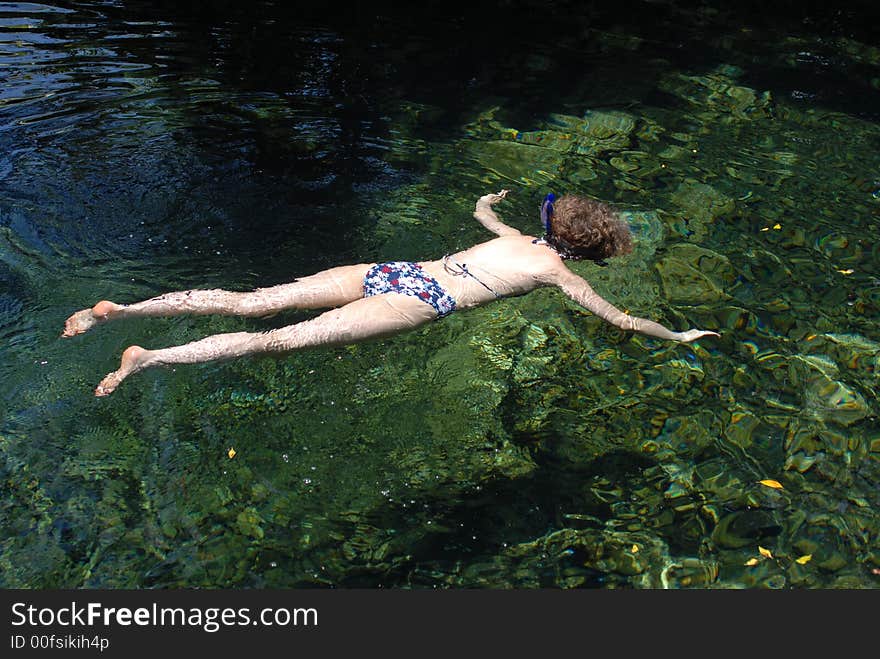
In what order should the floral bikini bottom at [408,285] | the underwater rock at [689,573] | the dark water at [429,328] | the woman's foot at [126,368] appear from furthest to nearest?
the floral bikini bottom at [408,285] → the woman's foot at [126,368] → the dark water at [429,328] → the underwater rock at [689,573]

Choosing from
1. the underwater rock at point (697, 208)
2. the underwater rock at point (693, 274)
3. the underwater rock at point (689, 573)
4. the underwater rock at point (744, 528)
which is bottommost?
the underwater rock at point (689, 573)

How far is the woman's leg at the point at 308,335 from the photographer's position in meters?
4.09

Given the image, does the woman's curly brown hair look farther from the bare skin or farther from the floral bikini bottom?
the floral bikini bottom

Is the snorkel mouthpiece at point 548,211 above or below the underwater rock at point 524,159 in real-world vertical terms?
above

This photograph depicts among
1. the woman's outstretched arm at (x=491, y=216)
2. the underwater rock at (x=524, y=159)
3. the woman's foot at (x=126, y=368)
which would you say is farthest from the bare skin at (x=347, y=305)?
the underwater rock at (x=524, y=159)

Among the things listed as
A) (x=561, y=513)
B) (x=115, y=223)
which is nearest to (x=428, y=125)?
(x=115, y=223)

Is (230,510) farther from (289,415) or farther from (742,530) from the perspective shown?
(742,530)

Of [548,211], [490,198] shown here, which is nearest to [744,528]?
[548,211]

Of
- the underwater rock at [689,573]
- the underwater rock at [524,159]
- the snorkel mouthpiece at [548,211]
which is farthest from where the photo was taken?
the underwater rock at [524,159]

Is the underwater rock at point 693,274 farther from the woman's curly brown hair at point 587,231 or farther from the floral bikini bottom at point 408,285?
the floral bikini bottom at point 408,285

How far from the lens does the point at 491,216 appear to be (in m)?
5.64

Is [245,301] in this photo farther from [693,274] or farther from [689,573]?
[693,274]

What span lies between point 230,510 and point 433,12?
8.24 m

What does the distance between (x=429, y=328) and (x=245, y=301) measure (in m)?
1.15
